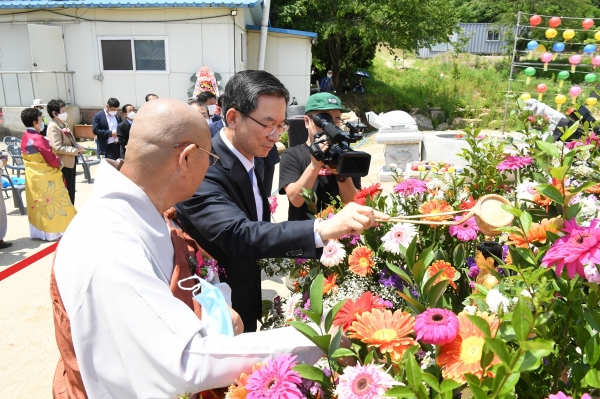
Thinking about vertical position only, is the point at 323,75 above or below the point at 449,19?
below

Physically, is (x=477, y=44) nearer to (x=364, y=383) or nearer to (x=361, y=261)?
(x=361, y=261)

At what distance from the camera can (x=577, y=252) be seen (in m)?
0.82

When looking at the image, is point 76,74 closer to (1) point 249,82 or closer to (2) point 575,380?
(1) point 249,82

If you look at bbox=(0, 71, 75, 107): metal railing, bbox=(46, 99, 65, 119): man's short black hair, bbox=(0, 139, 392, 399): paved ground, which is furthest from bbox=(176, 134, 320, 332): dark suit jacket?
bbox=(0, 71, 75, 107): metal railing

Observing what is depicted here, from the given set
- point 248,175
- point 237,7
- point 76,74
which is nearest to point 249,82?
point 248,175

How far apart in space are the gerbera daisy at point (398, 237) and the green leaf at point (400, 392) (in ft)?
2.43

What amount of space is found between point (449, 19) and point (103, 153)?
49.2ft

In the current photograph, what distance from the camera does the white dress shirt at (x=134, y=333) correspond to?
94 cm

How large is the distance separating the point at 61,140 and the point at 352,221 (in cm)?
566

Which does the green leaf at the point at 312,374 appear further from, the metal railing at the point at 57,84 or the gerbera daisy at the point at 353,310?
the metal railing at the point at 57,84

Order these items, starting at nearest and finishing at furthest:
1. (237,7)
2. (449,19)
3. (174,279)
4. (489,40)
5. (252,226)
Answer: (174,279) < (252,226) < (237,7) < (449,19) < (489,40)

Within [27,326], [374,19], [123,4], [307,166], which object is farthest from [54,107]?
[374,19]

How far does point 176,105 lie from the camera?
1212 mm

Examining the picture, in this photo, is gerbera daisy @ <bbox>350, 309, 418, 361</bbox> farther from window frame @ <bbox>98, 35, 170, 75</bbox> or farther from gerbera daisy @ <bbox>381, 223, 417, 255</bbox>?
window frame @ <bbox>98, 35, 170, 75</bbox>
